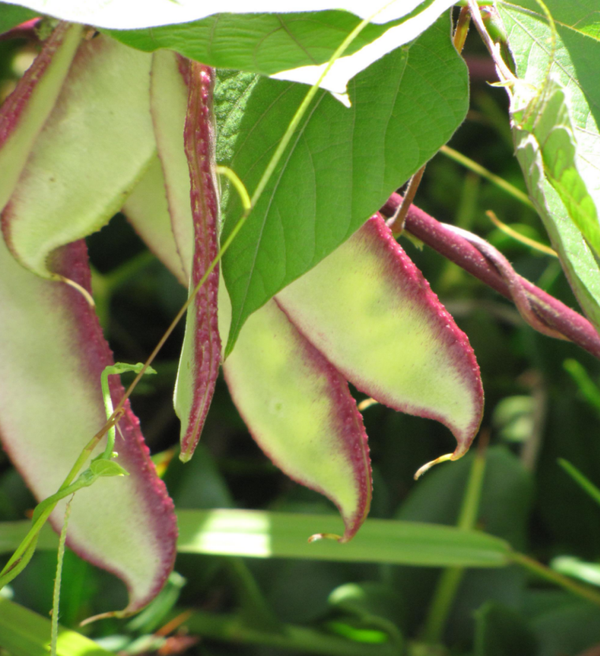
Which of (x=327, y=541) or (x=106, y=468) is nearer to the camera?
(x=106, y=468)

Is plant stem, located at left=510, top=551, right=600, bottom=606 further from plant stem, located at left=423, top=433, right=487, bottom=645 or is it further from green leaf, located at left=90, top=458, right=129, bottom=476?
green leaf, located at left=90, top=458, right=129, bottom=476

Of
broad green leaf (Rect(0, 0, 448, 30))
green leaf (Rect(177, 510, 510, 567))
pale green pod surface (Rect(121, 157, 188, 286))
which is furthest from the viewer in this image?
green leaf (Rect(177, 510, 510, 567))

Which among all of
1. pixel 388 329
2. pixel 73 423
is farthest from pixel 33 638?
pixel 388 329

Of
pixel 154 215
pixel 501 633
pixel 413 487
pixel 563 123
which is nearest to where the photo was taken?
pixel 563 123

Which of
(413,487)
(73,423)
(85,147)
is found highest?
(85,147)

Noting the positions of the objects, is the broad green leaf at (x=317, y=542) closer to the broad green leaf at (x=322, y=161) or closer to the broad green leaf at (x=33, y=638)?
the broad green leaf at (x=33, y=638)

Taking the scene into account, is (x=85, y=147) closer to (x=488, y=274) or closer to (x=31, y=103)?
(x=31, y=103)

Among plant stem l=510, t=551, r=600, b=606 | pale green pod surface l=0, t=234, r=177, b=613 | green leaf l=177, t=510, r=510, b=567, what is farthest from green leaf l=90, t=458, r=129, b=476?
plant stem l=510, t=551, r=600, b=606

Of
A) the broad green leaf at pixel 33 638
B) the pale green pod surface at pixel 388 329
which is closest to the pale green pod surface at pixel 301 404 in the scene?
the pale green pod surface at pixel 388 329
